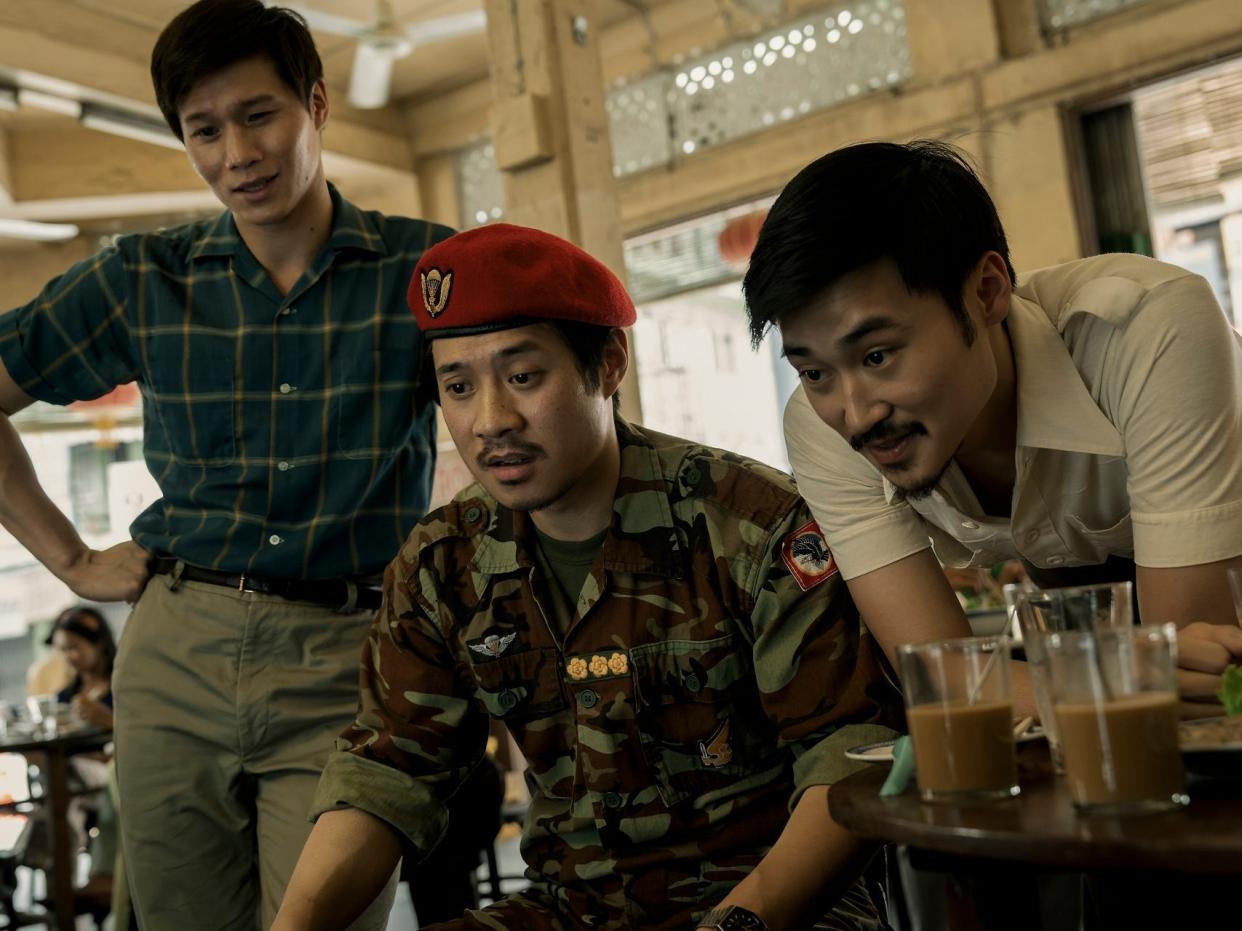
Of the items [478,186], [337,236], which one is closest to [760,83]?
[478,186]

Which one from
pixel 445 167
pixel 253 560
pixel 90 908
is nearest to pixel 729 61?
pixel 445 167

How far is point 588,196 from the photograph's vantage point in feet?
14.8

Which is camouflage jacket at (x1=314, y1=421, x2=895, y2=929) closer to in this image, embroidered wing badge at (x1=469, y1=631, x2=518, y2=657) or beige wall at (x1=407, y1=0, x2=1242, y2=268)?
embroidered wing badge at (x1=469, y1=631, x2=518, y2=657)

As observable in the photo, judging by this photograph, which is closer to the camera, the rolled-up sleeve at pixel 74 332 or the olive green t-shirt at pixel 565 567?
the olive green t-shirt at pixel 565 567

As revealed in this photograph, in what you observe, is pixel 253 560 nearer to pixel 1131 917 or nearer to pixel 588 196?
pixel 1131 917

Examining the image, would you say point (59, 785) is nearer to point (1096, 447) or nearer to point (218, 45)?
point (218, 45)

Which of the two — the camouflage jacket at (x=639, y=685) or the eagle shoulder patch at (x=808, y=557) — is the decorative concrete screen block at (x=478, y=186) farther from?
the eagle shoulder patch at (x=808, y=557)

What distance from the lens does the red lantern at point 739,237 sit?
7395mm

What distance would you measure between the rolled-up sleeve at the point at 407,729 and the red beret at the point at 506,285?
0.37 metres

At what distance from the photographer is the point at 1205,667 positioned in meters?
1.17

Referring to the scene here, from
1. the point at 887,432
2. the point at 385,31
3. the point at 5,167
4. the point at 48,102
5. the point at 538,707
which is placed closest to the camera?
the point at 887,432

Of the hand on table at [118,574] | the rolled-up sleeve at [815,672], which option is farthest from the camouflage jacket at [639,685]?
the hand on table at [118,574]

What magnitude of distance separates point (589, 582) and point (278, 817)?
0.74m

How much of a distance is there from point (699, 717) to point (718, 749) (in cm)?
5
